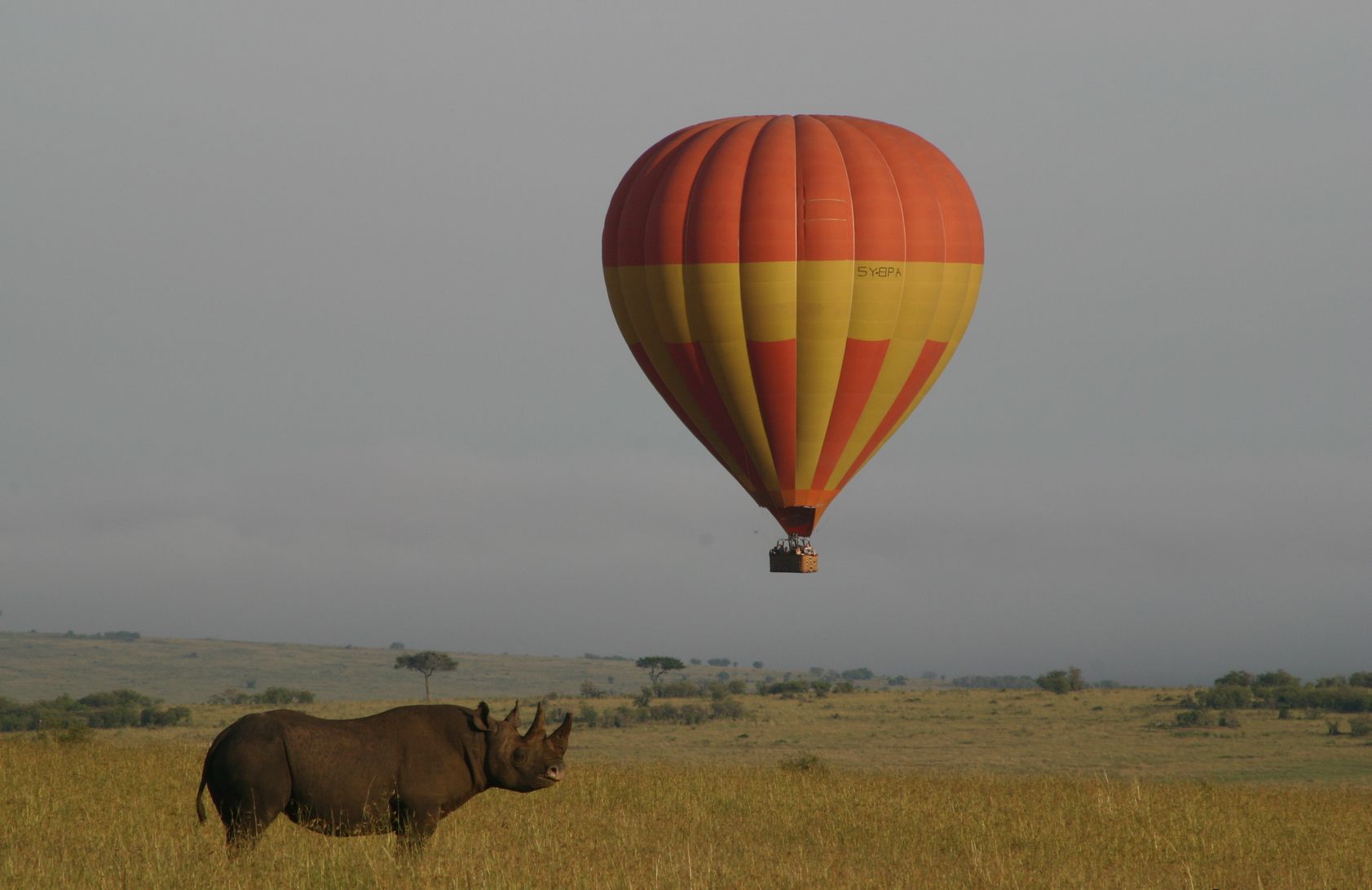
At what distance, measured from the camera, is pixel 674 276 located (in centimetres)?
2872

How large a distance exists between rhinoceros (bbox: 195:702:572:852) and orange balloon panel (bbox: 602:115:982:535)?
606 inches

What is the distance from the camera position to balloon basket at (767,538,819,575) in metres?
29.4

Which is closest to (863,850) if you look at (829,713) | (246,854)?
(246,854)

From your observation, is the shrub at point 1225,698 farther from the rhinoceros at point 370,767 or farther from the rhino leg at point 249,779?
the rhino leg at point 249,779

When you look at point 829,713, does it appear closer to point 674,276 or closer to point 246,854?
point 674,276

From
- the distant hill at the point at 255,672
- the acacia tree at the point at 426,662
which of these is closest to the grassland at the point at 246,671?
the distant hill at the point at 255,672

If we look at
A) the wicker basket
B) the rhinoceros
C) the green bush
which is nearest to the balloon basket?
the wicker basket

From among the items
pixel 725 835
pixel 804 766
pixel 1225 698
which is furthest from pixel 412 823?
pixel 1225 698

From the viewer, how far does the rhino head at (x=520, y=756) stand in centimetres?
1373

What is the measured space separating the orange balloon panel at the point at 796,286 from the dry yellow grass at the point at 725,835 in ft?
21.0

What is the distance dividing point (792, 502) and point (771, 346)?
10.7ft

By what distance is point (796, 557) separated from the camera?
2948 cm

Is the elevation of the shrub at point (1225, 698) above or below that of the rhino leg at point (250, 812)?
above

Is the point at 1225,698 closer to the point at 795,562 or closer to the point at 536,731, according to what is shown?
the point at 795,562
